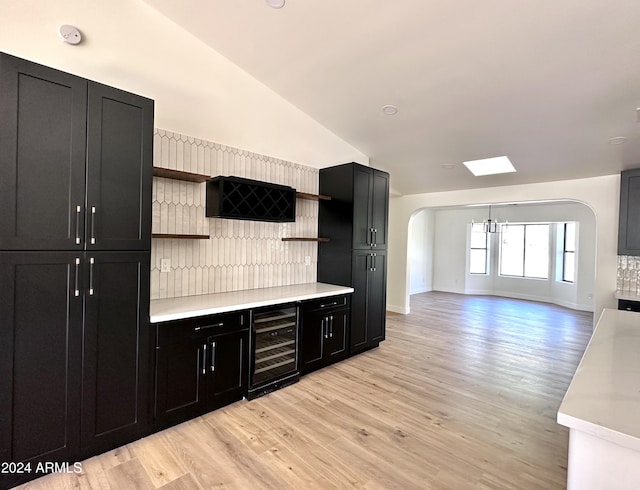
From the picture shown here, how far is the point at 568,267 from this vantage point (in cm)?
793

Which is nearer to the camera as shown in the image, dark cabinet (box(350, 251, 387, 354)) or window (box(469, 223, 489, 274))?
dark cabinet (box(350, 251, 387, 354))

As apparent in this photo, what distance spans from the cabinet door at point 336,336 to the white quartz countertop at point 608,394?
2.37m

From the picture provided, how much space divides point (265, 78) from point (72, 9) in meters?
1.65

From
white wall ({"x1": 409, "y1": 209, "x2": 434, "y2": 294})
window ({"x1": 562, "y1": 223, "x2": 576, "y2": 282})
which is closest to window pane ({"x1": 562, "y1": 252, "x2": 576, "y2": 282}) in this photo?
window ({"x1": 562, "y1": 223, "x2": 576, "y2": 282})

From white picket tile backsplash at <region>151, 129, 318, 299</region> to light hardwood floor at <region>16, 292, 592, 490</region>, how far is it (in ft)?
3.97

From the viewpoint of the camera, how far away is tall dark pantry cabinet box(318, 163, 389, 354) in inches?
155

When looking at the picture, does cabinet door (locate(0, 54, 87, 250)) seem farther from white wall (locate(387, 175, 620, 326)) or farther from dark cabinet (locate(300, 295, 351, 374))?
white wall (locate(387, 175, 620, 326))

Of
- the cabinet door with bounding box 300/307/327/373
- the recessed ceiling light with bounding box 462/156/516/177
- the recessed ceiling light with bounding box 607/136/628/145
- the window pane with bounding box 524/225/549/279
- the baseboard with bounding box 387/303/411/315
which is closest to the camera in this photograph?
the cabinet door with bounding box 300/307/327/373

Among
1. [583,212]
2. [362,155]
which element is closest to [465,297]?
[583,212]

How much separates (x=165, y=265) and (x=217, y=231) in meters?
0.61

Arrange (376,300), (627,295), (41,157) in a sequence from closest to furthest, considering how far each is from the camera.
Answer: (41,157) < (627,295) < (376,300)

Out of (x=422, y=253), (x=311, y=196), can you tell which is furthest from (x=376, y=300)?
(x=422, y=253)

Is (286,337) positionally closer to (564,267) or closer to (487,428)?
(487,428)

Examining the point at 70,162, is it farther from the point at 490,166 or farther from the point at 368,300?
the point at 490,166
